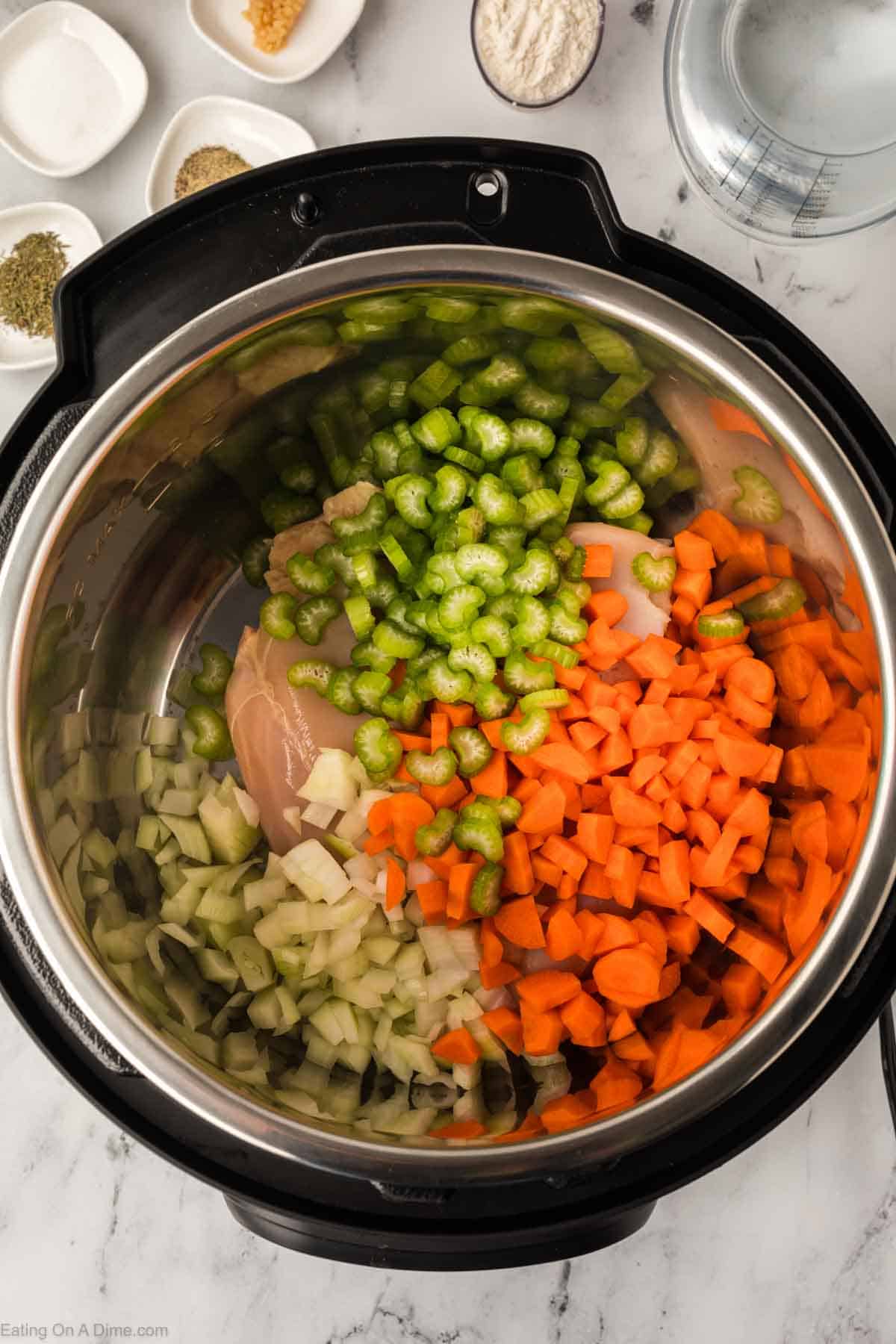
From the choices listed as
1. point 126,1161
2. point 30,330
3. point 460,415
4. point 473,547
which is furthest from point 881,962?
point 30,330

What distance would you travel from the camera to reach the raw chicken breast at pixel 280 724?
1337 mm

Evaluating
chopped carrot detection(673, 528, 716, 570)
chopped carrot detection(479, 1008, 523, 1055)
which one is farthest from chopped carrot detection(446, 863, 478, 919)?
chopped carrot detection(673, 528, 716, 570)

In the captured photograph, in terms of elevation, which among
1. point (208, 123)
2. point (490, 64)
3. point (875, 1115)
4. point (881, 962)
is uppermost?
point (490, 64)

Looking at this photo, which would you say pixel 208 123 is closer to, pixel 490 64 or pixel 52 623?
pixel 490 64

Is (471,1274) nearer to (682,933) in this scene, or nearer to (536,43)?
(682,933)

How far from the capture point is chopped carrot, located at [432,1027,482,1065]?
1.22 meters

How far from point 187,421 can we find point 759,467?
0.61 meters

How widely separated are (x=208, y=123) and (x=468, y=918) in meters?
1.06

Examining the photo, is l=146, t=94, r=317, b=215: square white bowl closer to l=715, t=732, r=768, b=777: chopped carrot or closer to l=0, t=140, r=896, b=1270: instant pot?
l=0, t=140, r=896, b=1270: instant pot

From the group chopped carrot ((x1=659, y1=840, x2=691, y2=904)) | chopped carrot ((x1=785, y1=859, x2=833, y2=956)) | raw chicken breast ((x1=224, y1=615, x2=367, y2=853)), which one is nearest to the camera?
chopped carrot ((x1=785, y1=859, x2=833, y2=956))

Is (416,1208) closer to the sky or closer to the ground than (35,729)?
closer to the ground

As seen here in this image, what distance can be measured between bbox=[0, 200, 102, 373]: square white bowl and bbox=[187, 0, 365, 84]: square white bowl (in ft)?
0.92

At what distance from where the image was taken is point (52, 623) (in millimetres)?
1123

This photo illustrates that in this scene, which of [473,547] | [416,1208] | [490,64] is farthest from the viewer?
[490,64]
